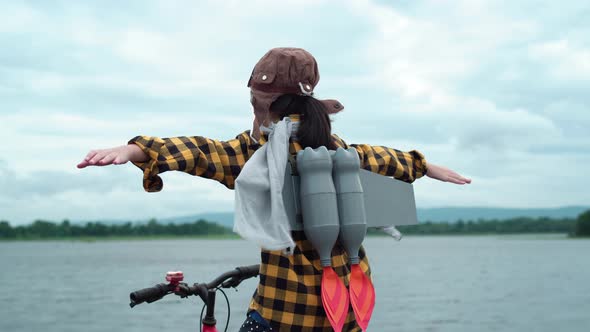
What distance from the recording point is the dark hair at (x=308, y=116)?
2.78 metres

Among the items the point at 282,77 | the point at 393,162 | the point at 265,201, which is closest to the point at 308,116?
the point at 282,77

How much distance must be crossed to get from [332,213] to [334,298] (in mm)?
316

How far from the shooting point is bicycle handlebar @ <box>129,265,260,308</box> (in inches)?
116

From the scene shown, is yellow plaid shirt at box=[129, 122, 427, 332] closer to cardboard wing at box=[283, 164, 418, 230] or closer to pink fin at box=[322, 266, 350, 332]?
pink fin at box=[322, 266, 350, 332]

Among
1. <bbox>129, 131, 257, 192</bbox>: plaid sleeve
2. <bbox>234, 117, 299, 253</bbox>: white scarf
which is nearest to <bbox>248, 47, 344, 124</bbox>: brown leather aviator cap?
<bbox>129, 131, 257, 192</bbox>: plaid sleeve

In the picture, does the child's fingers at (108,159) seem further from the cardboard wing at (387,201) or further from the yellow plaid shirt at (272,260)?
the cardboard wing at (387,201)

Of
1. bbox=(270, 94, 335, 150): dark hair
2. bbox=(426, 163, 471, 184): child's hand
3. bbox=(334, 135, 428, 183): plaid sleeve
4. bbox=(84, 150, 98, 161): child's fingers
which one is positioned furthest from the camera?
bbox=(426, 163, 471, 184): child's hand

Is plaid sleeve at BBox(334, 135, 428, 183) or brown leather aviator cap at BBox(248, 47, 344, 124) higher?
brown leather aviator cap at BBox(248, 47, 344, 124)

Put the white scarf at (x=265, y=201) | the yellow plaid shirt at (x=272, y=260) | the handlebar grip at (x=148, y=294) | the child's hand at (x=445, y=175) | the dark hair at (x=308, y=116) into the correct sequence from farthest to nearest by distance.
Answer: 1. the child's hand at (x=445, y=175)
2. the handlebar grip at (x=148, y=294)
3. the dark hair at (x=308, y=116)
4. the yellow plaid shirt at (x=272, y=260)
5. the white scarf at (x=265, y=201)

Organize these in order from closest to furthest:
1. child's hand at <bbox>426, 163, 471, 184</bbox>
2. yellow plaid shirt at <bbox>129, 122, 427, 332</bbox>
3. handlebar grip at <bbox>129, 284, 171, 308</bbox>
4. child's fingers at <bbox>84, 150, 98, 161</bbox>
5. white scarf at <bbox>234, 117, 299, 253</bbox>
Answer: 1. child's fingers at <bbox>84, 150, 98, 161</bbox>
2. white scarf at <bbox>234, 117, 299, 253</bbox>
3. yellow plaid shirt at <bbox>129, 122, 427, 332</bbox>
4. handlebar grip at <bbox>129, 284, 171, 308</bbox>
5. child's hand at <bbox>426, 163, 471, 184</bbox>

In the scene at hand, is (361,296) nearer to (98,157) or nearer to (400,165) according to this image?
(400,165)

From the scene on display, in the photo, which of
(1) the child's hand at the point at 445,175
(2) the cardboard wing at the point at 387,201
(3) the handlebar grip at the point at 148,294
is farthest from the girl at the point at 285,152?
(3) the handlebar grip at the point at 148,294

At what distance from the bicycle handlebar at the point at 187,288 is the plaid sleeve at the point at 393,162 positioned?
2.42 feet

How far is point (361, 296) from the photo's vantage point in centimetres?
270
